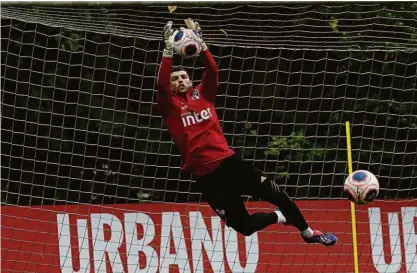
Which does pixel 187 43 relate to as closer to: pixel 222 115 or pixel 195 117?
pixel 195 117

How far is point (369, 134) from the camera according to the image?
1075 cm

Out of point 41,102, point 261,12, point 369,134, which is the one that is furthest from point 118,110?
point 369,134

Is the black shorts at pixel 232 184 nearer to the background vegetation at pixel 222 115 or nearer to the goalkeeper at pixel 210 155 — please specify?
the goalkeeper at pixel 210 155

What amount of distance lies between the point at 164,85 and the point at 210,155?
1.96ft

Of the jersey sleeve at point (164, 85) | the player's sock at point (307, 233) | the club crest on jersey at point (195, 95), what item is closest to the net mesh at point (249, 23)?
the club crest on jersey at point (195, 95)

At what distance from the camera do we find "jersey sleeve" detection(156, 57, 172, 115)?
6957mm

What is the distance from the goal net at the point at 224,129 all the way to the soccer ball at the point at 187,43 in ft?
5.14

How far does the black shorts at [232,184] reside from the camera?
718 cm

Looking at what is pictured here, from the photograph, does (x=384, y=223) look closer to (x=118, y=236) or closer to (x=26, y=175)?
(x=118, y=236)

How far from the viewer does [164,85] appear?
703 cm

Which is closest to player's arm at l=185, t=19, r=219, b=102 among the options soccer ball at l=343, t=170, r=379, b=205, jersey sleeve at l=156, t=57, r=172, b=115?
jersey sleeve at l=156, t=57, r=172, b=115

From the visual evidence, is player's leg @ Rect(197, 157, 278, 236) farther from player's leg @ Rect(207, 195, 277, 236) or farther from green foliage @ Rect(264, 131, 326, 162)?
green foliage @ Rect(264, 131, 326, 162)

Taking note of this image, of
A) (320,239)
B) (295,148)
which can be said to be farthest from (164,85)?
(295,148)

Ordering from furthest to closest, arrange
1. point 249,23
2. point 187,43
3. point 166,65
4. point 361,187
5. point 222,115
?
point 222,115, point 249,23, point 361,187, point 166,65, point 187,43
